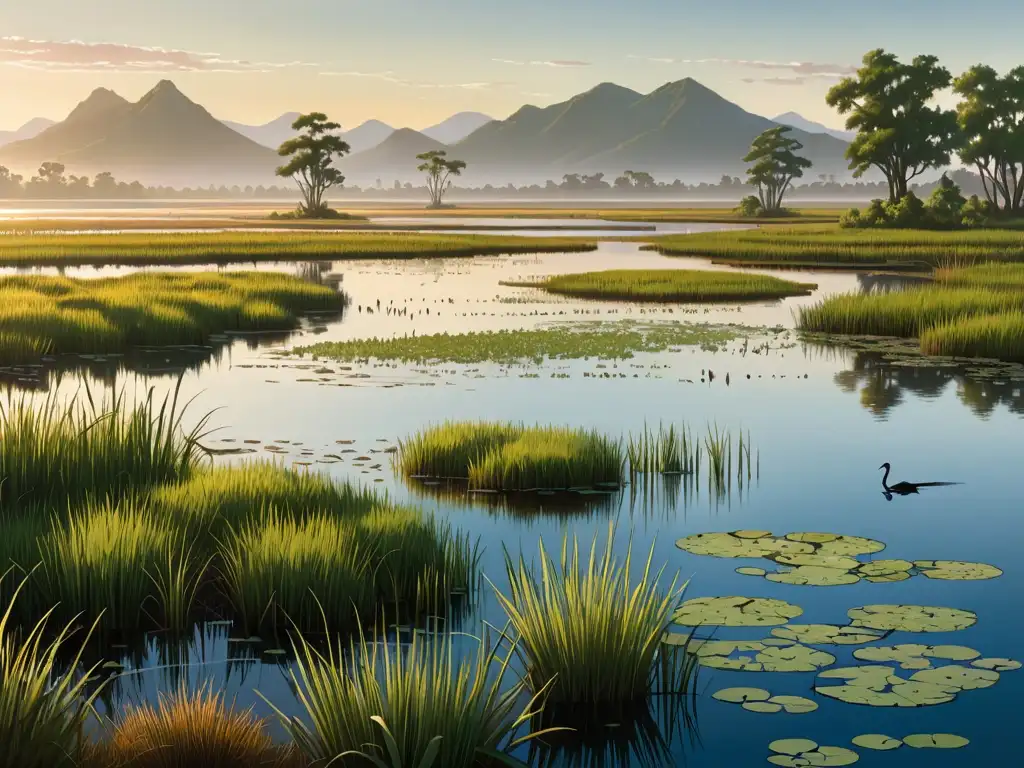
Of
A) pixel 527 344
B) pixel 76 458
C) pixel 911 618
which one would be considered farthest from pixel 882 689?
pixel 527 344

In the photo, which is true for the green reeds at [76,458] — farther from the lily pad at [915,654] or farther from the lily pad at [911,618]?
the lily pad at [915,654]

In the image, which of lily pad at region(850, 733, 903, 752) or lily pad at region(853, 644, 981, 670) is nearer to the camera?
lily pad at region(850, 733, 903, 752)

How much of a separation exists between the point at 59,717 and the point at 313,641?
10.6 ft

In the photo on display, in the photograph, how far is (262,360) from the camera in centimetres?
2942

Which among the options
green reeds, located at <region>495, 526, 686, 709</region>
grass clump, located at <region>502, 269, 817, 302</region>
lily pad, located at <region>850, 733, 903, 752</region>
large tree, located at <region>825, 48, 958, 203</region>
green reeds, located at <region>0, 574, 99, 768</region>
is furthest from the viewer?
large tree, located at <region>825, 48, 958, 203</region>

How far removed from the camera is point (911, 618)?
34.5ft

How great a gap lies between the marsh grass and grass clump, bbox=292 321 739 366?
94.1ft

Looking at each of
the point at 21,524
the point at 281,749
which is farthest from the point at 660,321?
the point at 281,749

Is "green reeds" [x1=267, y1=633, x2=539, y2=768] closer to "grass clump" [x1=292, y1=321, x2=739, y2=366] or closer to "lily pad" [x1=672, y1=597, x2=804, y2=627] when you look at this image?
"lily pad" [x1=672, y1=597, x2=804, y2=627]

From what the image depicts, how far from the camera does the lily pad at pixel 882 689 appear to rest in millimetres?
8625

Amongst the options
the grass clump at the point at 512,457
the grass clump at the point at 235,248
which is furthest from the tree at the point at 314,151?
the grass clump at the point at 512,457

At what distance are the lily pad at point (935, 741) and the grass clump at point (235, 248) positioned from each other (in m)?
57.0

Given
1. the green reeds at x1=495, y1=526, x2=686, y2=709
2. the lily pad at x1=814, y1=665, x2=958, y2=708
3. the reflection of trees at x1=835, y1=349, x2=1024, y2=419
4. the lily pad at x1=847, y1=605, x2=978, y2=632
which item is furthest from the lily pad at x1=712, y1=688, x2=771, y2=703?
the reflection of trees at x1=835, y1=349, x2=1024, y2=419

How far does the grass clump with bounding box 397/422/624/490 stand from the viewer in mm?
16375
